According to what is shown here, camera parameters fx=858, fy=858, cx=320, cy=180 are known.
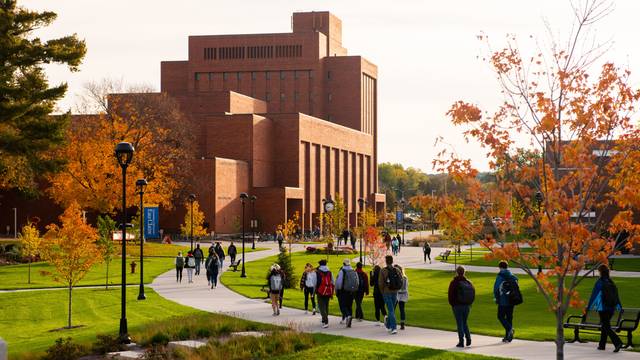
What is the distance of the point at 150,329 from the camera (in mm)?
20969

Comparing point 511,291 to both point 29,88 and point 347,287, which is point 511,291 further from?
point 29,88

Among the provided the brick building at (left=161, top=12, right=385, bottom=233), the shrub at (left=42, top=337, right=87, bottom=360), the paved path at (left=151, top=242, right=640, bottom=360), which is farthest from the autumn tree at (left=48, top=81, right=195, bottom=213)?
the shrub at (left=42, top=337, right=87, bottom=360)

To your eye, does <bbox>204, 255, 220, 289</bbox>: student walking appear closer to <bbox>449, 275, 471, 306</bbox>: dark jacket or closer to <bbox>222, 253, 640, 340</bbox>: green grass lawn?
<bbox>222, 253, 640, 340</bbox>: green grass lawn

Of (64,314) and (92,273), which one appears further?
(92,273)

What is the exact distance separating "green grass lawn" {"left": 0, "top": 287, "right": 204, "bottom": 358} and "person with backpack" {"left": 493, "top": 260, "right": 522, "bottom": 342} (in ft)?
30.1

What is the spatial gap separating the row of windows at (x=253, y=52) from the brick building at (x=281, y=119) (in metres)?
0.15

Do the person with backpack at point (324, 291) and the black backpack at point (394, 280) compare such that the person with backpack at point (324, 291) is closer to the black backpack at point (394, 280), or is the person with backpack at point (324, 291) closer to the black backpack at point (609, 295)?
the black backpack at point (394, 280)

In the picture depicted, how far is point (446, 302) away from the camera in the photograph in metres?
30.6

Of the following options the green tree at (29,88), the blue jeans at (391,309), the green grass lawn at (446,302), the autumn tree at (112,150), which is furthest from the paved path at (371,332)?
the autumn tree at (112,150)

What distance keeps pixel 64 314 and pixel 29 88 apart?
1989 cm

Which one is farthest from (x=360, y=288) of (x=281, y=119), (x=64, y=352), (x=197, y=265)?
(x=281, y=119)

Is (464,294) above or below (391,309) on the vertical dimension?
above

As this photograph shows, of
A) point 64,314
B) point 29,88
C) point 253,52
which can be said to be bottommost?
point 64,314

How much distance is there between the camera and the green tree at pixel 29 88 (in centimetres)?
4428
